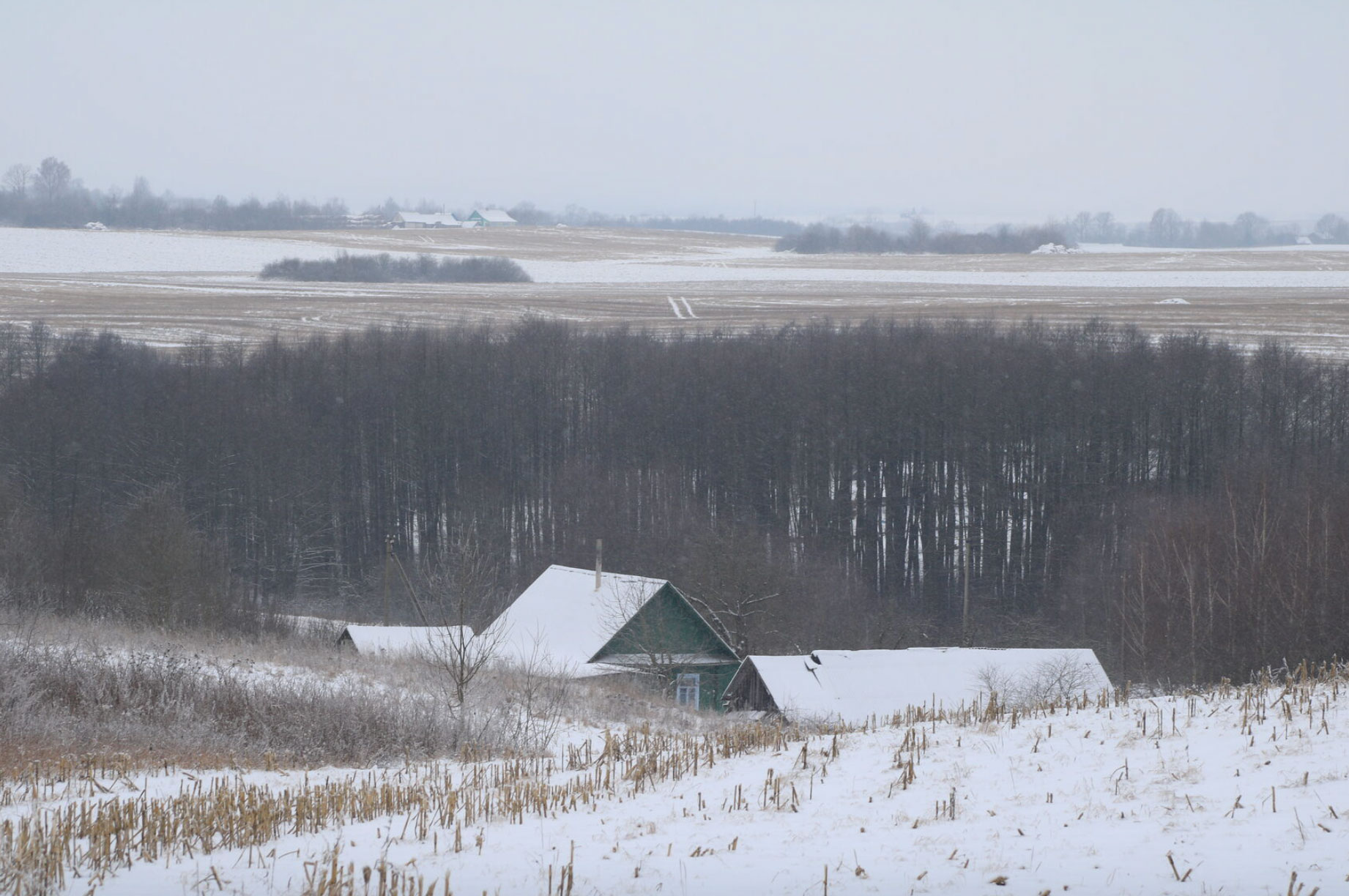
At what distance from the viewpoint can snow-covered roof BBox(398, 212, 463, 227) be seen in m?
147

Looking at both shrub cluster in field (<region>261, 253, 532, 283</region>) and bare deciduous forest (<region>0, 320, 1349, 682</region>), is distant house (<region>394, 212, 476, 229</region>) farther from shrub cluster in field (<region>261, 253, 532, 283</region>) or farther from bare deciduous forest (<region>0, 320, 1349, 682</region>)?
bare deciduous forest (<region>0, 320, 1349, 682</region>)

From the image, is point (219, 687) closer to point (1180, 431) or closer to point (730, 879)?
point (730, 879)

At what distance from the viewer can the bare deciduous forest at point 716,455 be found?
47250mm

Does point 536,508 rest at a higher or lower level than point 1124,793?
lower

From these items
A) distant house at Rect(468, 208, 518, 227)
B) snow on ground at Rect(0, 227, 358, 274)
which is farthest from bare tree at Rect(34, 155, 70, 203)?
distant house at Rect(468, 208, 518, 227)

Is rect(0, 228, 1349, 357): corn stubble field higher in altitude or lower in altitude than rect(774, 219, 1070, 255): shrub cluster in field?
lower

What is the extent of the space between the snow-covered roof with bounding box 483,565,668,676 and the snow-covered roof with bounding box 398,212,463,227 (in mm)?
121019

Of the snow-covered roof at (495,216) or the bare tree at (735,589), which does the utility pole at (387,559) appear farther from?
the snow-covered roof at (495,216)

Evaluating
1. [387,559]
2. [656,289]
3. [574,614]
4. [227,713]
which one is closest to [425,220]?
[656,289]

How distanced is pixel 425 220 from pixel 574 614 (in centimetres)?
12765

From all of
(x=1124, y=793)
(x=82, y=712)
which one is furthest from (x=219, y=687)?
Result: (x=1124, y=793)

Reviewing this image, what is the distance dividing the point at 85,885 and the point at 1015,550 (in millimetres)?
50806

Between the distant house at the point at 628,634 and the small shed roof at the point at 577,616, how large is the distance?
3cm

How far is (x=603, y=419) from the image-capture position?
6200 centimetres
